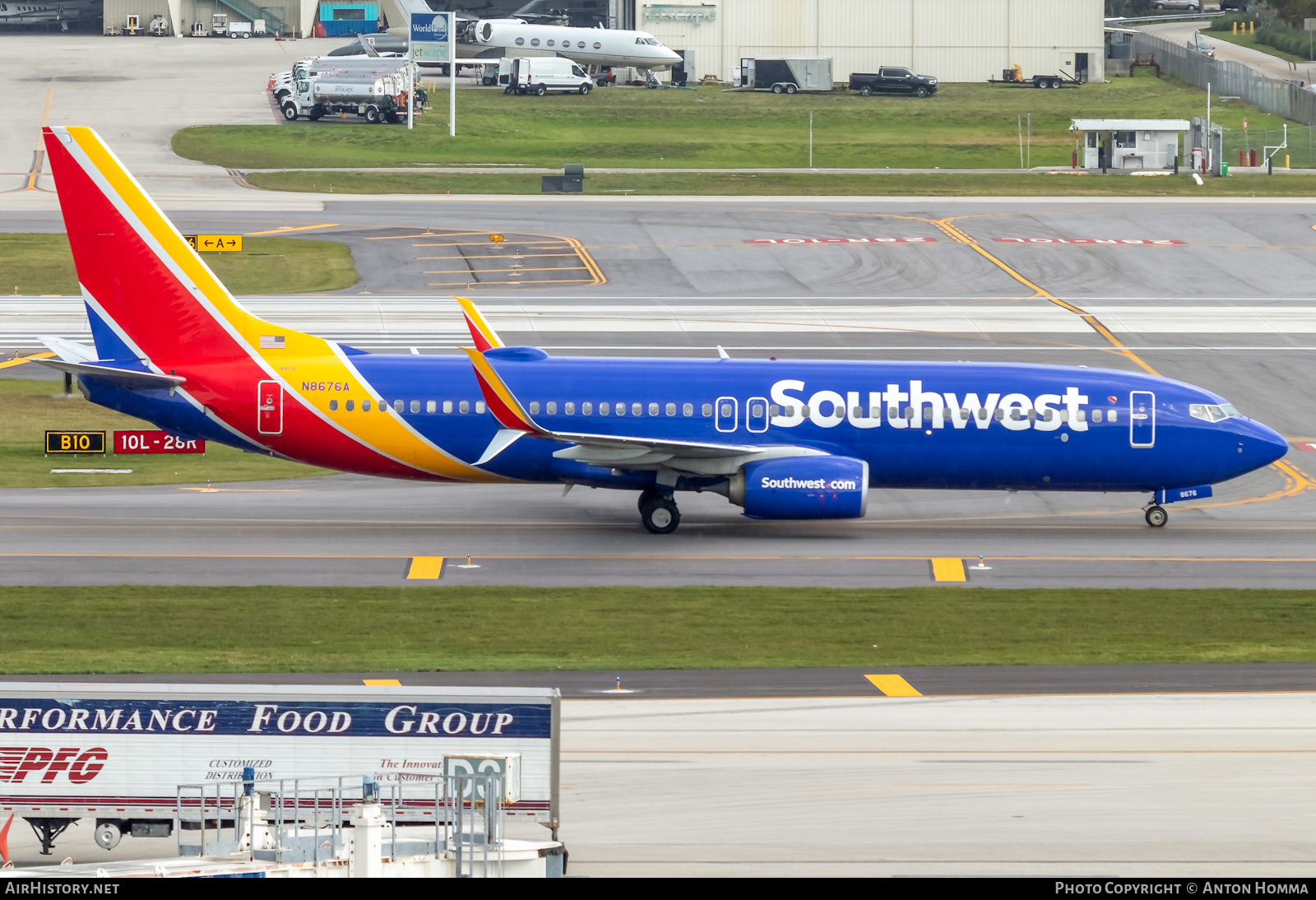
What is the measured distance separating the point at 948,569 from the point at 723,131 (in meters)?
86.1

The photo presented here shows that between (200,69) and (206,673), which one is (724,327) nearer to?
(206,673)

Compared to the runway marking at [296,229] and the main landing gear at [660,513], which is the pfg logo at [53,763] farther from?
the runway marking at [296,229]

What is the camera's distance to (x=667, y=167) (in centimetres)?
10812

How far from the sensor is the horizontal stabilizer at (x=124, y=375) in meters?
40.6

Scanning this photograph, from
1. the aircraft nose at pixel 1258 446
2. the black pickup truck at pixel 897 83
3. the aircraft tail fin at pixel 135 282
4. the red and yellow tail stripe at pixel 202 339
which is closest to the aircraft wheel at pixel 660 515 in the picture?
the red and yellow tail stripe at pixel 202 339

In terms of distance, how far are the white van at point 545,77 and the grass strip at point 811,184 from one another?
31.6 m

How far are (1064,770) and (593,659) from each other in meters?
9.24

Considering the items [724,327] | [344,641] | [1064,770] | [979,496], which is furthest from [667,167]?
[1064,770]

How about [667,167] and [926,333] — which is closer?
[926,333]

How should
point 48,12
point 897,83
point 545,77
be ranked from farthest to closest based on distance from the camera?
point 48,12 < point 897,83 < point 545,77

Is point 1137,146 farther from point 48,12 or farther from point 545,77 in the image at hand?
point 48,12

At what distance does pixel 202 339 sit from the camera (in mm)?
41844

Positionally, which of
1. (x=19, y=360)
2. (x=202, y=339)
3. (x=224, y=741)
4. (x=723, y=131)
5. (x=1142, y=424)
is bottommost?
(x=224, y=741)

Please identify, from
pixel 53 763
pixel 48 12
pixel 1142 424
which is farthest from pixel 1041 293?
pixel 48 12
